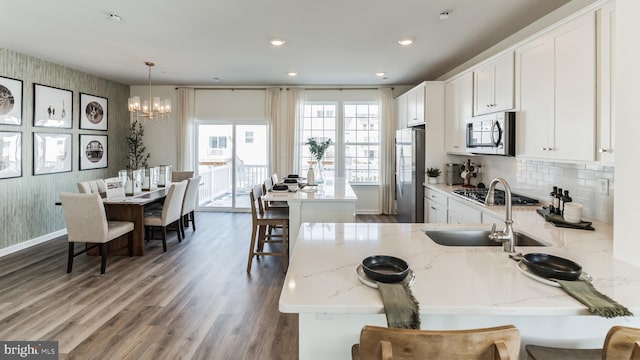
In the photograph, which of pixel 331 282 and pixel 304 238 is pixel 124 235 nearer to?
pixel 304 238

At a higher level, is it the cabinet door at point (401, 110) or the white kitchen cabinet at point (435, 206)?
the cabinet door at point (401, 110)

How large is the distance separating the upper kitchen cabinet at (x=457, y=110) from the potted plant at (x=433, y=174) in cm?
32

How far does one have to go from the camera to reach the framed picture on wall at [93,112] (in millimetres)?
5469

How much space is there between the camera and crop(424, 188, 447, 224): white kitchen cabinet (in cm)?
415

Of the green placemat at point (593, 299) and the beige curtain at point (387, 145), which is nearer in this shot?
the green placemat at point (593, 299)

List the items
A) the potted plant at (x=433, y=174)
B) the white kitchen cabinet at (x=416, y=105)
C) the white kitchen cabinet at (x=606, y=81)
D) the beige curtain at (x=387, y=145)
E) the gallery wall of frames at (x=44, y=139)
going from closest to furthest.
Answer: the white kitchen cabinet at (x=606, y=81), the gallery wall of frames at (x=44, y=139), the potted plant at (x=433, y=174), the white kitchen cabinet at (x=416, y=105), the beige curtain at (x=387, y=145)

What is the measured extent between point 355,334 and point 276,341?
1277 mm

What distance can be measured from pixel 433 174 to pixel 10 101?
5.70 metres

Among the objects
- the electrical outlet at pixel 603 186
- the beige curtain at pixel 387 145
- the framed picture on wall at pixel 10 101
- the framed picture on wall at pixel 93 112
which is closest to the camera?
the electrical outlet at pixel 603 186

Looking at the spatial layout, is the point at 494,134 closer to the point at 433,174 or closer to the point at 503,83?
Answer: the point at 503,83

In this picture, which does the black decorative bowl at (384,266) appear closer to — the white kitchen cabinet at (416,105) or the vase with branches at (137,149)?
the white kitchen cabinet at (416,105)

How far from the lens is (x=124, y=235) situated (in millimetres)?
4207

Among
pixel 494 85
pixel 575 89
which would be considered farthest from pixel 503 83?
pixel 575 89

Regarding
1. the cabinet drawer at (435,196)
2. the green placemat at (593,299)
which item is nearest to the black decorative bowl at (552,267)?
the green placemat at (593,299)
